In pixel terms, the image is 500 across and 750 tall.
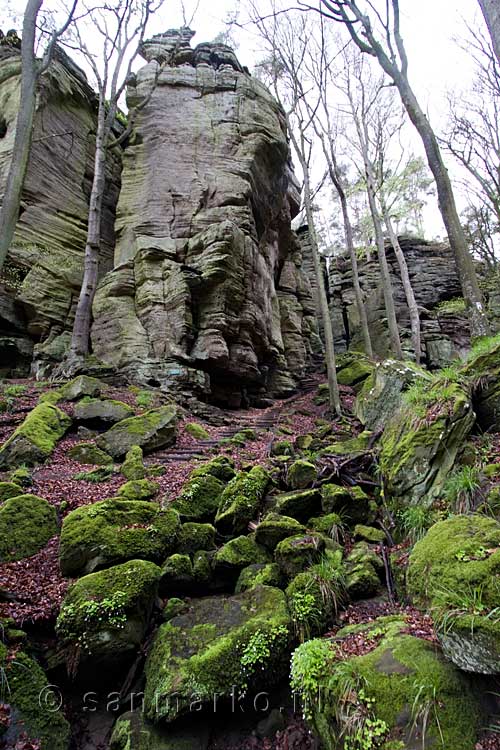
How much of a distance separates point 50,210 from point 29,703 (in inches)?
633

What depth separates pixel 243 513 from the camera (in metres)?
4.89

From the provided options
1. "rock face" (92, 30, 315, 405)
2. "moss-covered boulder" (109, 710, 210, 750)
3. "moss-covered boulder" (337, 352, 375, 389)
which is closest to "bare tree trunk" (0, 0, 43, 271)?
"rock face" (92, 30, 315, 405)

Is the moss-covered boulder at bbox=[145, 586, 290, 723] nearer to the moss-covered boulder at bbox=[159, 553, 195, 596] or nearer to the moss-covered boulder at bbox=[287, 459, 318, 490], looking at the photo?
the moss-covered boulder at bbox=[159, 553, 195, 596]

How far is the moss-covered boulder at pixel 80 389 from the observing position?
9.34m

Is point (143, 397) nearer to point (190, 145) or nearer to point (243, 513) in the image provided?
point (243, 513)

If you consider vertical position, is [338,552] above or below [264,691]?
above

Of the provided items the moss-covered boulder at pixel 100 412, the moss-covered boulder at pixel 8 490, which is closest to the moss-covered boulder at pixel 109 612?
the moss-covered boulder at pixel 8 490

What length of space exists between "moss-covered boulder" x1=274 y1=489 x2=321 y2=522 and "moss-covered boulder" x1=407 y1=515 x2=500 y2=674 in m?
1.72

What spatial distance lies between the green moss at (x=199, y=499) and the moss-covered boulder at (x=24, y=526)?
149cm

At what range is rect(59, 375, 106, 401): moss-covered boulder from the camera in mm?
9344

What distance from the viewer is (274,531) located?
4371 mm

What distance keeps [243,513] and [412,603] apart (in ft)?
7.22

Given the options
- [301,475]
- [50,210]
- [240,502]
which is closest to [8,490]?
[240,502]

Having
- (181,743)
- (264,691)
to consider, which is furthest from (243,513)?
(181,743)
